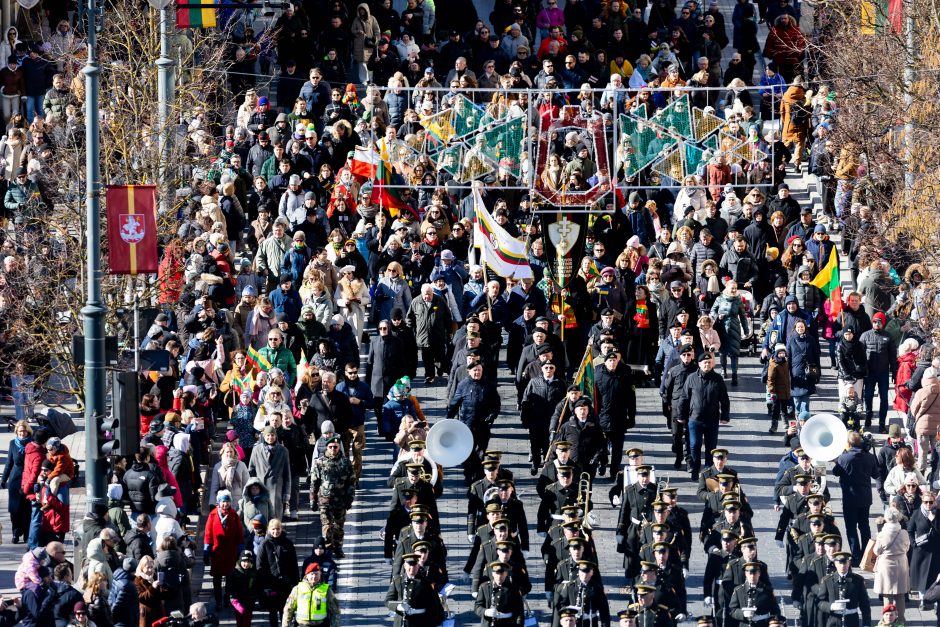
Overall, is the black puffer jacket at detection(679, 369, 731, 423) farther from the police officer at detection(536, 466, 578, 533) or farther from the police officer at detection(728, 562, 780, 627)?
the police officer at detection(728, 562, 780, 627)

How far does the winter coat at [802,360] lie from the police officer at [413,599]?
760 centimetres

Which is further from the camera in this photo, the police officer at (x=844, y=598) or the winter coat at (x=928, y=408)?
the winter coat at (x=928, y=408)

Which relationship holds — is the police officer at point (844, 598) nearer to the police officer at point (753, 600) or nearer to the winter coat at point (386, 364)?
the police officer at point (753, 600)

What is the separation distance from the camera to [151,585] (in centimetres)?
2403

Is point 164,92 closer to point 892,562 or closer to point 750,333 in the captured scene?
point 750,333

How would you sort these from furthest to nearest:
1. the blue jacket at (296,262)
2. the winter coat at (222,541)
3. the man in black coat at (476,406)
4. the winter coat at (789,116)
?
the winter coat at (789,116) < the blue jacket at (296,262) < the man in black coat at (476,406) < the winter coat at (222,541)

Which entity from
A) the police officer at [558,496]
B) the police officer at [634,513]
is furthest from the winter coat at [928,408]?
the police officer at [558,496]

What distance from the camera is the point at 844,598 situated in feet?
81.0

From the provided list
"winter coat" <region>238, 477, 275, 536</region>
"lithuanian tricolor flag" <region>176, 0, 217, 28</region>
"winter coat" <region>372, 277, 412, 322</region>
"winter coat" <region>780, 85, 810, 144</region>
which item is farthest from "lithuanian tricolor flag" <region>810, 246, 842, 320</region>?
"lithuanian tricolor flag" <region>176, 0, 217, 28</region>

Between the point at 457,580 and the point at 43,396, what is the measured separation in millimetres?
7475

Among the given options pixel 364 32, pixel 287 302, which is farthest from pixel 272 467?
pixel 364 32

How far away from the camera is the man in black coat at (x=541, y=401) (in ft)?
94.7

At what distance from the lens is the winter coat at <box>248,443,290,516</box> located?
88.7ft

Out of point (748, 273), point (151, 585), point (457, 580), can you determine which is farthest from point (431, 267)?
point (151, 585)
